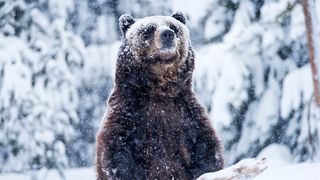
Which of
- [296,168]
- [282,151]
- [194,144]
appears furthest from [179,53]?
[282,151]

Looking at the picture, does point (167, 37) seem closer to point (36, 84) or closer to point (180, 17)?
point (180, 17)

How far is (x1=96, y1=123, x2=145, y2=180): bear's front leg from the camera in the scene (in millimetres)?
3807

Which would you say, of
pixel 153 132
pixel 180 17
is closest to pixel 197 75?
pixel 180 17

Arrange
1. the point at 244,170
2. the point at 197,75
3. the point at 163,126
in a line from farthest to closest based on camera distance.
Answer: the point at 197,75
the point at 163,126
the point at 244,170

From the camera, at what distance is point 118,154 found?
3805 millimetres

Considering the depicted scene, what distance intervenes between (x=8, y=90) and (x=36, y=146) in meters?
0.93

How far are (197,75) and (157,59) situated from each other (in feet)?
21.6

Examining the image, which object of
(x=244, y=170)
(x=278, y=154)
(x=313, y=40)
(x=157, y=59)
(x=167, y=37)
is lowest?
(x=278, y=154)

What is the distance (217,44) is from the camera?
1039cm

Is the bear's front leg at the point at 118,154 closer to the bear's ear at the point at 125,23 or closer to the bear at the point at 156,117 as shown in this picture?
the bear at the point at 156,117

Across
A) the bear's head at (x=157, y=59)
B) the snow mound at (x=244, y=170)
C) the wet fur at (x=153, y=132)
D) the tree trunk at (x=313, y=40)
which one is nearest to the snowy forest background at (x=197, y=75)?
the tree trunk at (x=313, y=40)

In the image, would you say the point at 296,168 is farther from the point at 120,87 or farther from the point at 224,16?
the point at 224,16

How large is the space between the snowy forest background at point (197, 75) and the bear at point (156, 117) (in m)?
5.92

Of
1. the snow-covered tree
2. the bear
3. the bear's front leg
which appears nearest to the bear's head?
the bear
